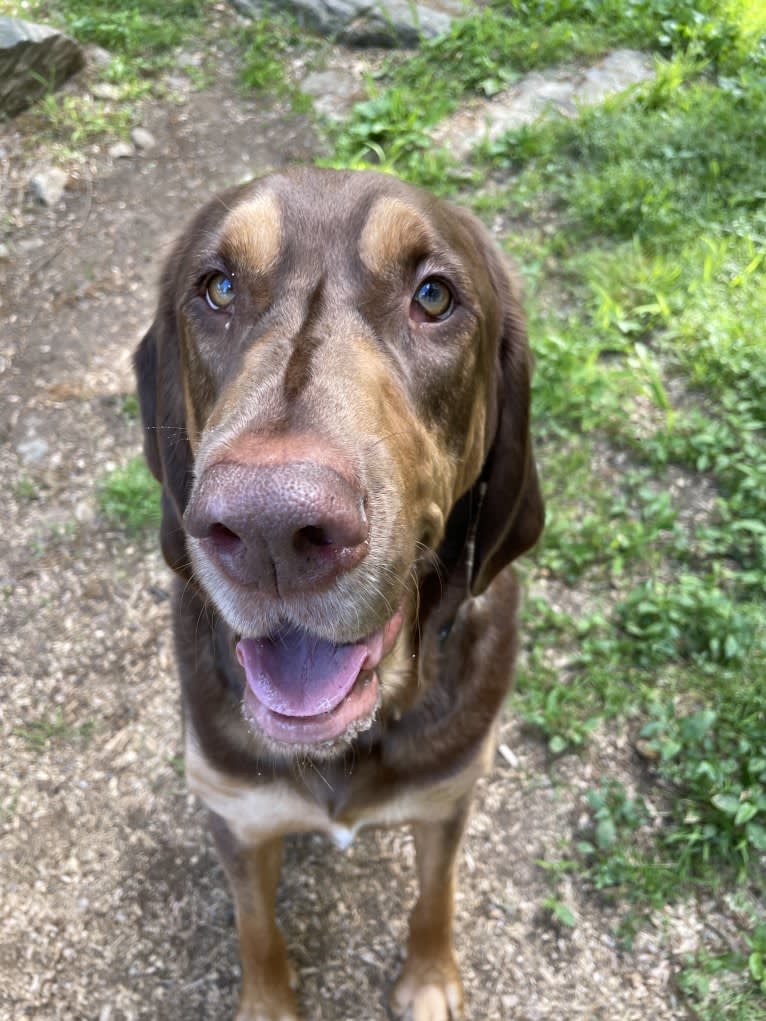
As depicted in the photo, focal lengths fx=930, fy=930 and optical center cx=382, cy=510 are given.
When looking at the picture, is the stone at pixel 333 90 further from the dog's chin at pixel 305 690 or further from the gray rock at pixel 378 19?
the dog's chin at pixel 305 690

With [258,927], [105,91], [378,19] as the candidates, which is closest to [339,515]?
[258,927]

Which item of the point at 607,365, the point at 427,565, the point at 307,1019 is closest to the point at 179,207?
the point at 607,365

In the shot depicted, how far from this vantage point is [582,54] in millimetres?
5445

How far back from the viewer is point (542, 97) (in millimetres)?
5258

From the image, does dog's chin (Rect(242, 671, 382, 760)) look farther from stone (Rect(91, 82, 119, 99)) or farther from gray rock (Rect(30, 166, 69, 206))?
stone (Rect(91, 82, 119, 99))

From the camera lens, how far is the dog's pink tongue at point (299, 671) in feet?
5.88

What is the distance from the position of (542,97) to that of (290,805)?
4.39 m

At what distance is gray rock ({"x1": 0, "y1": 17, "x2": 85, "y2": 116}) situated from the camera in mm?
5152

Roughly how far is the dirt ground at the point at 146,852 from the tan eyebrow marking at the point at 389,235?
74.9 inches

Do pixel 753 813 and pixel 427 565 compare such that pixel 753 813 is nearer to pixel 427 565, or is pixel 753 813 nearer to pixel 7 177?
pixel 427 565

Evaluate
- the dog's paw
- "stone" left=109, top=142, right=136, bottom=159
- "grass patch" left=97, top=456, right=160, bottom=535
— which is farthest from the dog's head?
"stone" left=109, top=142, right=136, bottom=159

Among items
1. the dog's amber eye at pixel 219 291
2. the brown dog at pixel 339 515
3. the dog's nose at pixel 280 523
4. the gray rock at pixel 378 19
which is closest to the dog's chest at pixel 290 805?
the brown dog at pixel 339 515

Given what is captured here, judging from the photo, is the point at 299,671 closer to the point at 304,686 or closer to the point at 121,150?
the point at 304,686

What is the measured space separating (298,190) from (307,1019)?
2387mm
